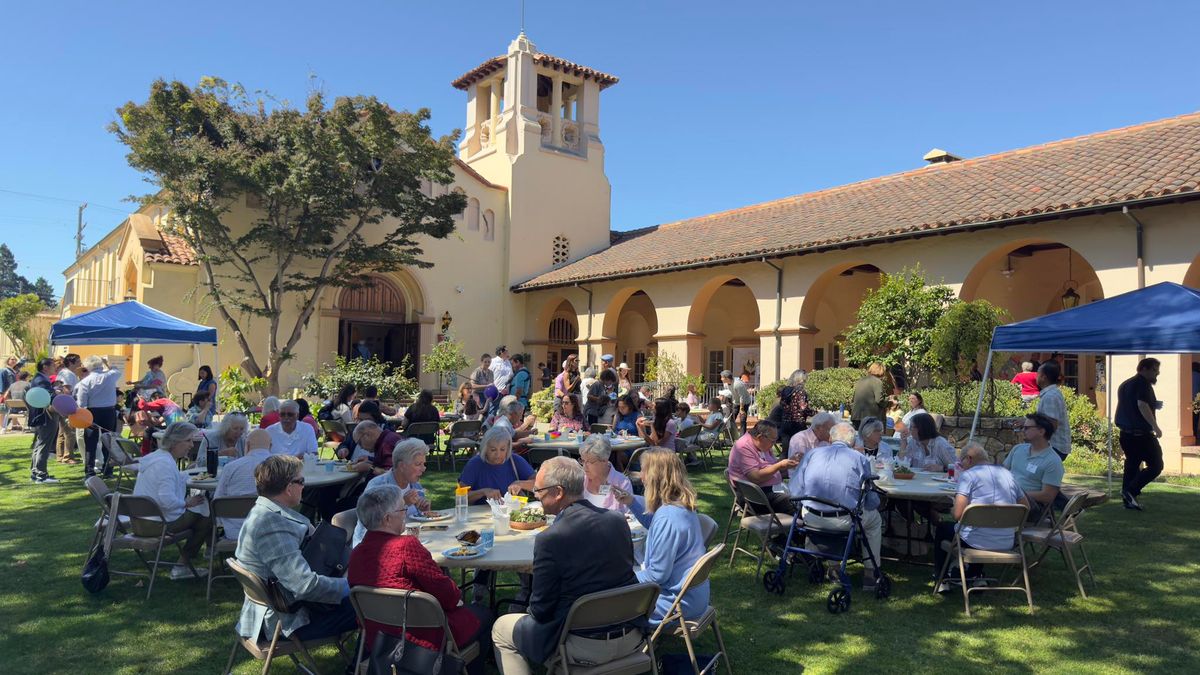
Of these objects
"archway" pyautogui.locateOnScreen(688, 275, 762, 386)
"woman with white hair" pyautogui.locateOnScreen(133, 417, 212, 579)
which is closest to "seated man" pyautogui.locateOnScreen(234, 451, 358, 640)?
"woman with white hair" pyautogui.locateOnScreen(133, 417, 212, 579)

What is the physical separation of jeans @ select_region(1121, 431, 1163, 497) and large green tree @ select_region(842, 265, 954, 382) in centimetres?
385

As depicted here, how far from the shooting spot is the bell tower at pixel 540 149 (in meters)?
22.2

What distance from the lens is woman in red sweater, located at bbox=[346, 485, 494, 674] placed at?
3.13 meters

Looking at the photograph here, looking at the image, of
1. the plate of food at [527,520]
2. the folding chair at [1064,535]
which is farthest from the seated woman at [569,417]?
the folding chair at [1064,535]

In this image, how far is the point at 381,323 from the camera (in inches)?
826

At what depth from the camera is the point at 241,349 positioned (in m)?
18.3

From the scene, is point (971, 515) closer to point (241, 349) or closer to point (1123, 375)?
point (1123, 375)

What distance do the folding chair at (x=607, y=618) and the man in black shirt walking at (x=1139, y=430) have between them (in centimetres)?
735

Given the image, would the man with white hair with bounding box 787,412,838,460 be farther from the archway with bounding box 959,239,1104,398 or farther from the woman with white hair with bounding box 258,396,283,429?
the archway with bounding box 959,239,1104,398

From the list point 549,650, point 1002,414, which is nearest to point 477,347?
point 1002,414

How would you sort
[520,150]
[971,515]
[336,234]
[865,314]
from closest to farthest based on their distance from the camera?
1. [971,515]
2. [865,314]
3. [336,234]
4. [520,150]

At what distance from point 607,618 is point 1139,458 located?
25.3 ft

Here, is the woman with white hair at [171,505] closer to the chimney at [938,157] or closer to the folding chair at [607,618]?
the folding chair at [607,618]

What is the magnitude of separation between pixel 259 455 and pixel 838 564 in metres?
4.31
